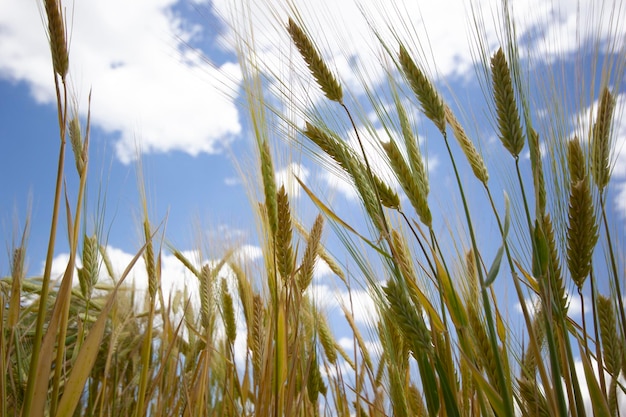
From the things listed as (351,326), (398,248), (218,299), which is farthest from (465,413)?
(218,299)

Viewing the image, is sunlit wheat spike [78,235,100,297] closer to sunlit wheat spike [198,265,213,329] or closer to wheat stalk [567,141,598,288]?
sunlit wheat spike [198,265,213,329]

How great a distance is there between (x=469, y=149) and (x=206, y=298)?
958mm

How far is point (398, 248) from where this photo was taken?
1.26 m

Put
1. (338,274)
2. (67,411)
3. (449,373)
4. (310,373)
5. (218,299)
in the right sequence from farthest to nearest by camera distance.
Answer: (218,299)
(338,274)
(310,373)
(449,373)
(67,411)

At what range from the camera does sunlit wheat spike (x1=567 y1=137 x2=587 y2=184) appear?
108cm

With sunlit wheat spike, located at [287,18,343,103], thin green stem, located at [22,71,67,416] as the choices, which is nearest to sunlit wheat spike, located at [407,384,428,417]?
sunlit wheat spike, located at [287,18,343,103]

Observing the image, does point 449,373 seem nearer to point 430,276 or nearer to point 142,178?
point 430,276

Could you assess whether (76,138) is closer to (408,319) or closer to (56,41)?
(56,41)

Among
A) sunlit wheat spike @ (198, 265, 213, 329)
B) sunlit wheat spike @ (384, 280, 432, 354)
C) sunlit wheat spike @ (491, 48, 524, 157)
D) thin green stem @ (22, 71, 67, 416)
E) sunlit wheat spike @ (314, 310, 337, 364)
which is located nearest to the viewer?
thin green stem @ (22, 71, 67, 416)

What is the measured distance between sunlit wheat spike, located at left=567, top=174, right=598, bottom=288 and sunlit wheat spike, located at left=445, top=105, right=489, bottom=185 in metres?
0.22

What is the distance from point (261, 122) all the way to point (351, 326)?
0.75 meters

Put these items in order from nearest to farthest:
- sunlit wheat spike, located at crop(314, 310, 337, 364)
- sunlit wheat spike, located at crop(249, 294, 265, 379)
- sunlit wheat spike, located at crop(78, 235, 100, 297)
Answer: sunlit wheat spike, located at crop(78, 235, 100, 297) < sunlit wheat spike, located at crop(249, 294, 265, 379) < sunlit wheat spike, located at crop(314, 310, 337, 364)

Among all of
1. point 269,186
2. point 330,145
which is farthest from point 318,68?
point 269,186

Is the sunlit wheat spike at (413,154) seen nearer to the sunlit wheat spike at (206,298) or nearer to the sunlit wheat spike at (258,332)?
the sunlit wheat spike at (258,332)
